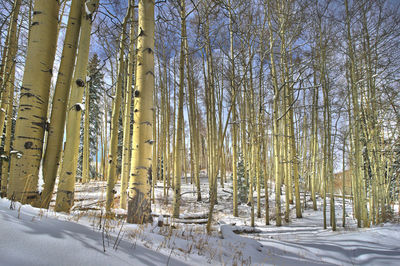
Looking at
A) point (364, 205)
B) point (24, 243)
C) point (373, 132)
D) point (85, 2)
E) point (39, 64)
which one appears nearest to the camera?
point (24, 243)

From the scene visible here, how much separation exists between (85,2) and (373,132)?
907 centimetres

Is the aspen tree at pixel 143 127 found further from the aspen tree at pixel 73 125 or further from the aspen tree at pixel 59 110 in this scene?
the aspen tree at pixel 59 110

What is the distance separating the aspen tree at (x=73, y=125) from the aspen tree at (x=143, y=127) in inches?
37.9

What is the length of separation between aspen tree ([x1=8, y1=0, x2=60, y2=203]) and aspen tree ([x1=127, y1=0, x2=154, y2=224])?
1.37 meters

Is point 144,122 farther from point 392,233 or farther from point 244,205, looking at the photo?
point 244,205

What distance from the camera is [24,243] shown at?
1.12 meters

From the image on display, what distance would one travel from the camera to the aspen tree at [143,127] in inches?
121

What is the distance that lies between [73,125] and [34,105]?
57 centimetres

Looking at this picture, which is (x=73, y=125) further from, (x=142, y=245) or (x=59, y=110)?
(x=142, y=245)

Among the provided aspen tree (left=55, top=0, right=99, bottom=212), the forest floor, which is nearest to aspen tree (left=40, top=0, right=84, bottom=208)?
aspen tree (left=55, top=0, right=99, bottom=212)

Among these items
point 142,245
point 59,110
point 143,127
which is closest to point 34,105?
point 59,110

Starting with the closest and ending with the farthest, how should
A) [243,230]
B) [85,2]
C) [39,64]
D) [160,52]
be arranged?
1. [39,64]
2. [85,2]
3. [243,230]
4. [160,52]

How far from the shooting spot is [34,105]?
9.63 ft

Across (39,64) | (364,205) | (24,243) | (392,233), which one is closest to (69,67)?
(39,64)
